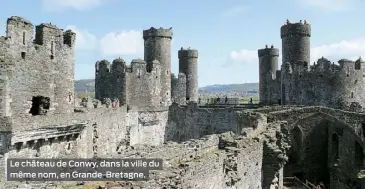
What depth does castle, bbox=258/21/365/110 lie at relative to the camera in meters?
37.1

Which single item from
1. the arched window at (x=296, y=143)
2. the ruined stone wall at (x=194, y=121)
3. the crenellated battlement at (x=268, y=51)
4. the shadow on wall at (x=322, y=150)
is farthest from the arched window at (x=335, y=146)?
the crenellated battlement at (x=268, y=51)

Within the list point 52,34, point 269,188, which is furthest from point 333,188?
point 52,34

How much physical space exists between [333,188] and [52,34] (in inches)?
763

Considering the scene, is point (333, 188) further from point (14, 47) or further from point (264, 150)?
point (14, 47)

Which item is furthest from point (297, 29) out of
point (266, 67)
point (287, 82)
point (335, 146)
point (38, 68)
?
point (38, 68)

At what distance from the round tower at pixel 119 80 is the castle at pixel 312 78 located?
45.9 ft

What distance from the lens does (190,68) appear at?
1948 inches

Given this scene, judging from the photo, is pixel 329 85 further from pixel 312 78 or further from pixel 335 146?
pixel 335 146

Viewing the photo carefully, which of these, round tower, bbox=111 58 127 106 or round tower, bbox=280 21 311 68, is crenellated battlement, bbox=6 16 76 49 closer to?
round tower, bbox=111 58 127 106

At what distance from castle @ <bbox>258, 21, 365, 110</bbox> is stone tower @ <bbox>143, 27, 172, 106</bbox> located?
10444 mm

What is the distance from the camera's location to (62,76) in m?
24.1

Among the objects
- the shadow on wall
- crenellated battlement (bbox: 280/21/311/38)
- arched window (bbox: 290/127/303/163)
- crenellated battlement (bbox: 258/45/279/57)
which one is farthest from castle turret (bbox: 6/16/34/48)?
crenellated battlement (bbox: 258/45/279/57)

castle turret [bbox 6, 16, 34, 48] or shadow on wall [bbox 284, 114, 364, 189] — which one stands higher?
castle turret [bbox 6, 16, 34, 48]

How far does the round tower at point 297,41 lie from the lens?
41.5 meters
